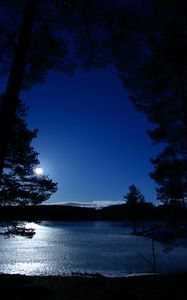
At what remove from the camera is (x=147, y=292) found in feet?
33.0

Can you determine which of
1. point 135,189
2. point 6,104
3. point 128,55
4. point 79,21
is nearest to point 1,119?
point 6,104

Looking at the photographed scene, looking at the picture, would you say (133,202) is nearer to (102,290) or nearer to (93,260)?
(93,260)

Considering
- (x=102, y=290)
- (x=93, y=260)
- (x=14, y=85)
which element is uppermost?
(x=14, y=85)

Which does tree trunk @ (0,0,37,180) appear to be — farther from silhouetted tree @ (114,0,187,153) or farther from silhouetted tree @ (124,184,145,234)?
silhouetted tree @ (124,184,145,234)

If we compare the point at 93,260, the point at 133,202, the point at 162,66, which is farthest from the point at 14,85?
the point at 133,202

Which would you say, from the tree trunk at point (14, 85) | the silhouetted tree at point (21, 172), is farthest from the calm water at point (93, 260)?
the tree trunk at point (14, 85)

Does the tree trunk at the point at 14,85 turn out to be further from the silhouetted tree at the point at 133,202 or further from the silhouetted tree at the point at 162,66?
the silhouetted tree at the point at 133,202

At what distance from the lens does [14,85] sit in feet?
22.9

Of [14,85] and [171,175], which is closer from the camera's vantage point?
[14,85]

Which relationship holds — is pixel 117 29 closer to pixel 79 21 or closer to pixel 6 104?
pixel 79 21

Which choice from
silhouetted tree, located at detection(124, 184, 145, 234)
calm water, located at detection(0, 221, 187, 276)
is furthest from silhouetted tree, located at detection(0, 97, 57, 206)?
silhouetted tree, located at detection(124, 184, 145, 234)

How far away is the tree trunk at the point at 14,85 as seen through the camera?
21.7 feet

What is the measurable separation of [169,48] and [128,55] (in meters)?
2.01

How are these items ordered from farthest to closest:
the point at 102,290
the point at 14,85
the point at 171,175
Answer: the point at 171,175, the point at 102,290, the point at 14,85
